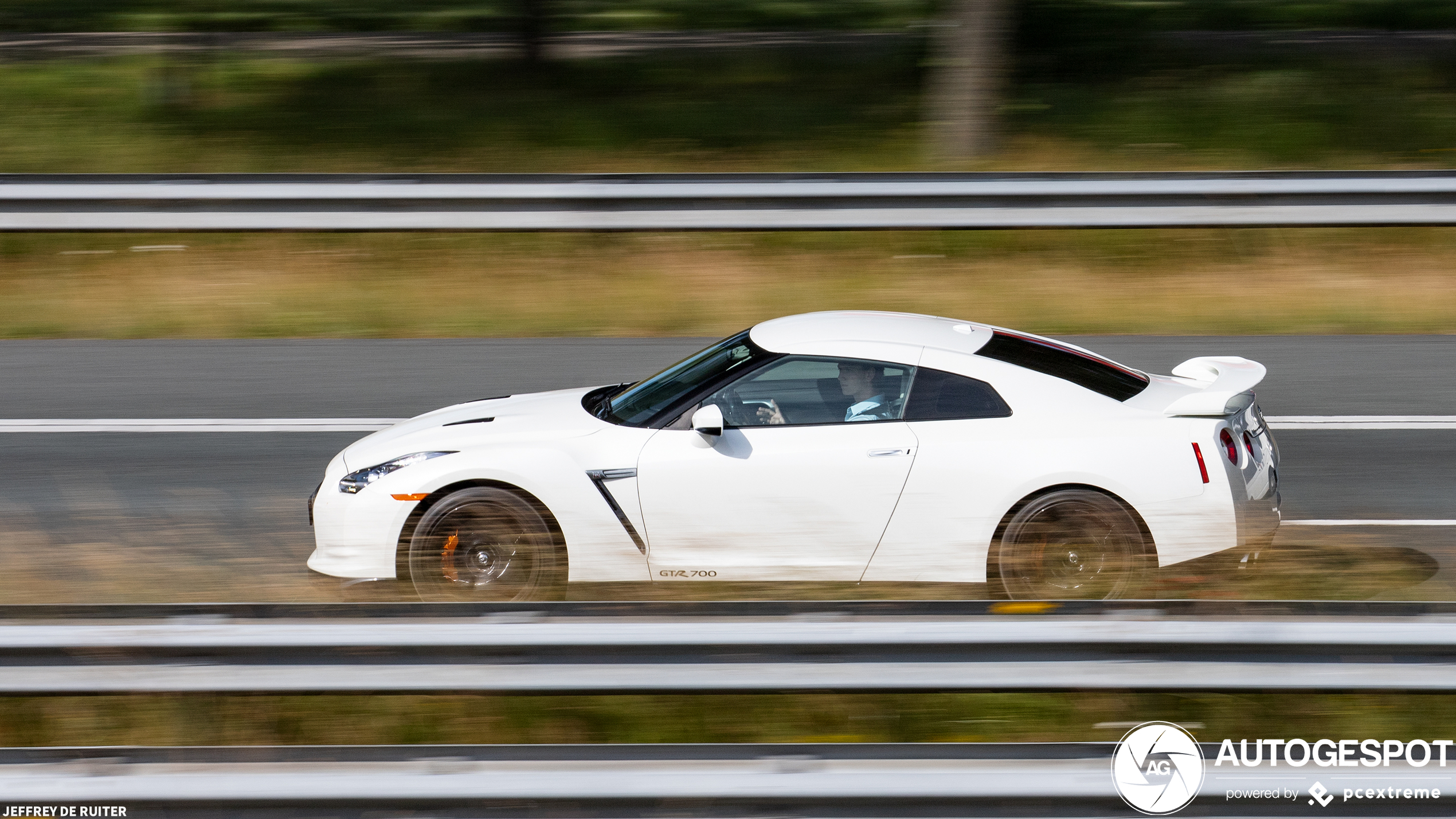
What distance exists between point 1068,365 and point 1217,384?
2.10 feet

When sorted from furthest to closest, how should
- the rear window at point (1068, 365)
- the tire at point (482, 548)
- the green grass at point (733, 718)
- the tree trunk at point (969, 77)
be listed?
the tree trunk at point (969, 77)
the rear window at point (1068, 365)
the tire at point (482, 548)
the green grass at point (733, 718)

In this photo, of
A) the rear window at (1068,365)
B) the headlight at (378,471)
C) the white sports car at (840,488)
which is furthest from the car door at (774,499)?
the headlight at (378,471)

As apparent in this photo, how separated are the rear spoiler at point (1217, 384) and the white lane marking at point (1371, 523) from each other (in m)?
0.76

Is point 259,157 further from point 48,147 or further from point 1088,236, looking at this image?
point 1088,236

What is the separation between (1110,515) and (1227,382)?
1.02 meters

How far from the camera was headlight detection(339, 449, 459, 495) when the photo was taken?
537 centimetres

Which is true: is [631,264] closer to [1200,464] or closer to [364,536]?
[364,536]

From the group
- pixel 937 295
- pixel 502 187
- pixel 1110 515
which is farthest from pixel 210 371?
pixel 1110 515

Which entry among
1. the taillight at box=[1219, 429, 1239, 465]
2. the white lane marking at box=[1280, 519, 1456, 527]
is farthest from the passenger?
the white lane marking at box=[1280, 519, 1456, 527]

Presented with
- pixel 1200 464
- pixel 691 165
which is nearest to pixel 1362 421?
pixel 1200 464

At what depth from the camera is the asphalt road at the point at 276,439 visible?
18.1 feet

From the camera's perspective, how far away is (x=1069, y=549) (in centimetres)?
514

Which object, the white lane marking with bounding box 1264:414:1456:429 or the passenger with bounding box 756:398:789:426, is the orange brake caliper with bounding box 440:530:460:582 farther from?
the white lane marking with bounding box 1264:414:1456:429

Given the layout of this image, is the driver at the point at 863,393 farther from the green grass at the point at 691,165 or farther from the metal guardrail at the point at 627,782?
the green grass at the point at 691,165
